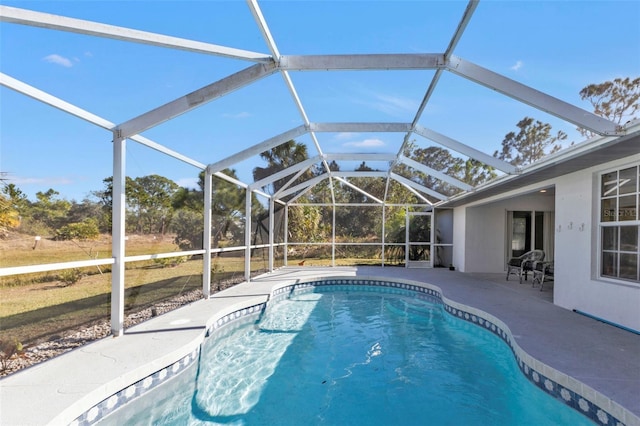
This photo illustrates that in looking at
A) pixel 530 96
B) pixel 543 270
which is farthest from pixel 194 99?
pixel 543 270

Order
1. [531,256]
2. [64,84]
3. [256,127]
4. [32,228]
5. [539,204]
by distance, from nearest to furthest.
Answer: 1. [32,228]
2. [64,84]
3. [256,127]
4. [531,256]
5. [539,204]

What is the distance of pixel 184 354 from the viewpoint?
13.7 ft

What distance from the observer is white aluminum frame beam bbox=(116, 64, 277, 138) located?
4.55 m

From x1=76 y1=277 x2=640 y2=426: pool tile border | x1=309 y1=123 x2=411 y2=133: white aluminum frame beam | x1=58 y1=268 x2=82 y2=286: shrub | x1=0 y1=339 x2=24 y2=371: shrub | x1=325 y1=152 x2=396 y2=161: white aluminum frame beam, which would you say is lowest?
x1=76 y1=277 x2=640 y2=426: pool tile border

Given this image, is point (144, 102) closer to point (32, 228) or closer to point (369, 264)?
point (32, 228)

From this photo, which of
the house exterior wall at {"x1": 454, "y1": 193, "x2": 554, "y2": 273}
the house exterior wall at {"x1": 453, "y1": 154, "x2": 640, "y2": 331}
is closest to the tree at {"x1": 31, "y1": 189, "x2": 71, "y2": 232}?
the house exterior wall at {"x1": 453, "y1": 154, "x2": 640, "y2": 331}

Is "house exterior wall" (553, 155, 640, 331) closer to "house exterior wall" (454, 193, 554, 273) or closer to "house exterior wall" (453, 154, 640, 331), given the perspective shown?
"house exterior wall" (453, 154, 640, 331)

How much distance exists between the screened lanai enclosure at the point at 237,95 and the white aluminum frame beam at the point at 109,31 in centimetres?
1

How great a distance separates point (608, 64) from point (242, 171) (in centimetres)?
713

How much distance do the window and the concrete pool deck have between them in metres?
0.87

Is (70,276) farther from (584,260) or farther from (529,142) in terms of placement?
(584,260)

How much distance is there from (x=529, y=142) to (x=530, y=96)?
252cm

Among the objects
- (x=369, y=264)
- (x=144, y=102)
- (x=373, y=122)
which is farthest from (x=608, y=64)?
(x=369, y=264)

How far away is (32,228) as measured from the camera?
3.59m
